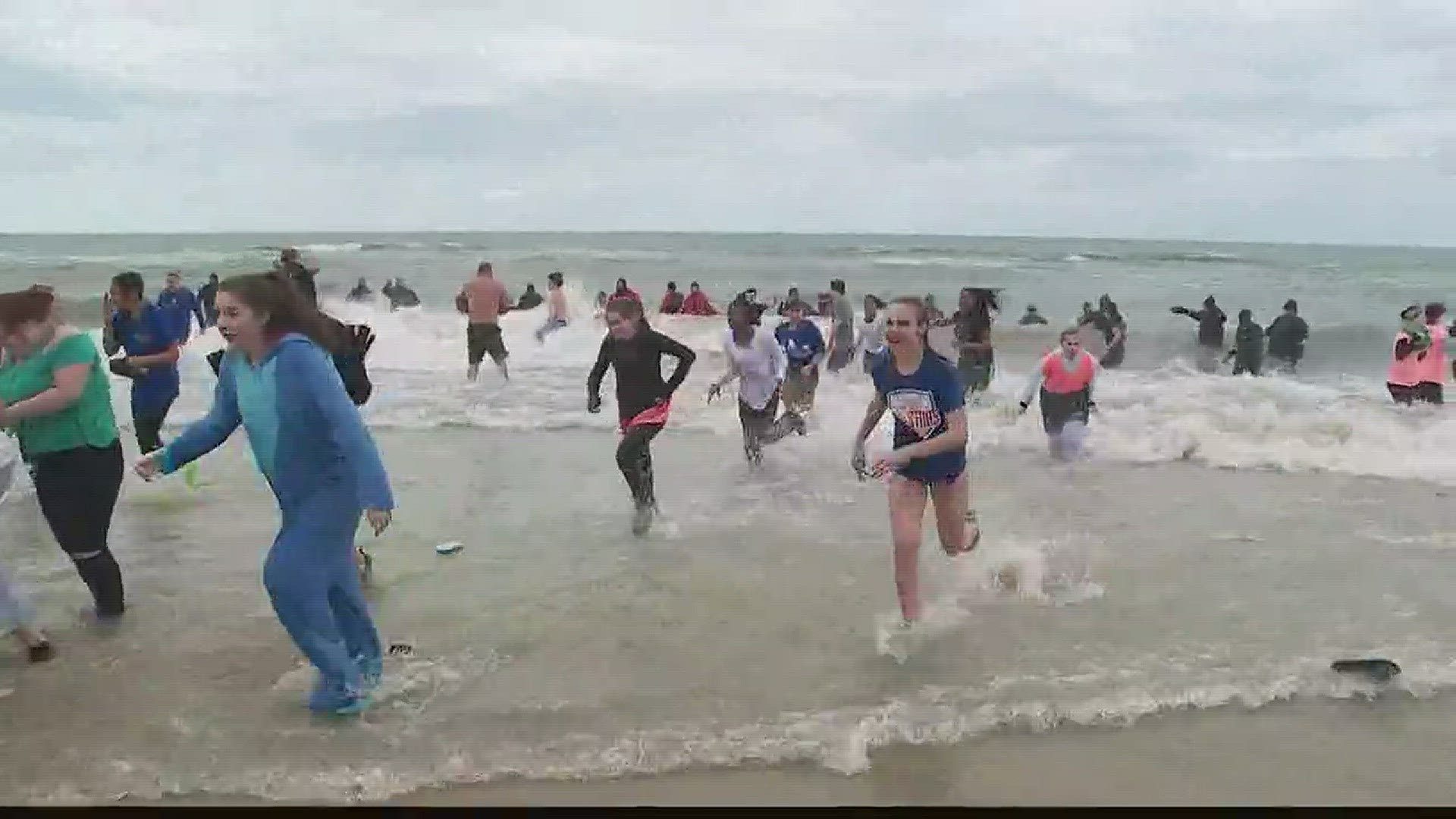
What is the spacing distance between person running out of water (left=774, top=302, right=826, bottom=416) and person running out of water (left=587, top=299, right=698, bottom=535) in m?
3.29

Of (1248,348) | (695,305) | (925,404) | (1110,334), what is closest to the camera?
(925,404)

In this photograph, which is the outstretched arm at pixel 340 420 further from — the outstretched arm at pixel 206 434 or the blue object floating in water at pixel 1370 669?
the blue object floating in water at pixel 1370 669

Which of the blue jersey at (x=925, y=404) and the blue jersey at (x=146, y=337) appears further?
the blue jersey at (x=146, y=337)

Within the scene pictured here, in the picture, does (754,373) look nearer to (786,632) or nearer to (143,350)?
(786,632)

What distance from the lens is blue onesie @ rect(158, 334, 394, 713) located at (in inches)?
157

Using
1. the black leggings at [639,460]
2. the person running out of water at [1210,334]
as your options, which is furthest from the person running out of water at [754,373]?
the person running out of water at [1210,334]

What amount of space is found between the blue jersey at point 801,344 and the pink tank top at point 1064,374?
190cm

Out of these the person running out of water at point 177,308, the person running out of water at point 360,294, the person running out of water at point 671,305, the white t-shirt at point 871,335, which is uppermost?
the person running out of water at point 177,308

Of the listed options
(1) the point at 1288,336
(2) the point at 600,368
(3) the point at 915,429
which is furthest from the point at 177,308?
(1) the point at 1288,336

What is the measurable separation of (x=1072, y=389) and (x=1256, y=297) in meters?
34.2

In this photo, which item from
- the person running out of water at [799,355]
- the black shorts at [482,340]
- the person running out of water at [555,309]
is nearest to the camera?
the person running out of water at [799,355]

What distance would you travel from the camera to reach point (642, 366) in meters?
7.08

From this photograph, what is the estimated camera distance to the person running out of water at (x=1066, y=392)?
31.5 feet

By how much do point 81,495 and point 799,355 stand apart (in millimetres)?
6329
